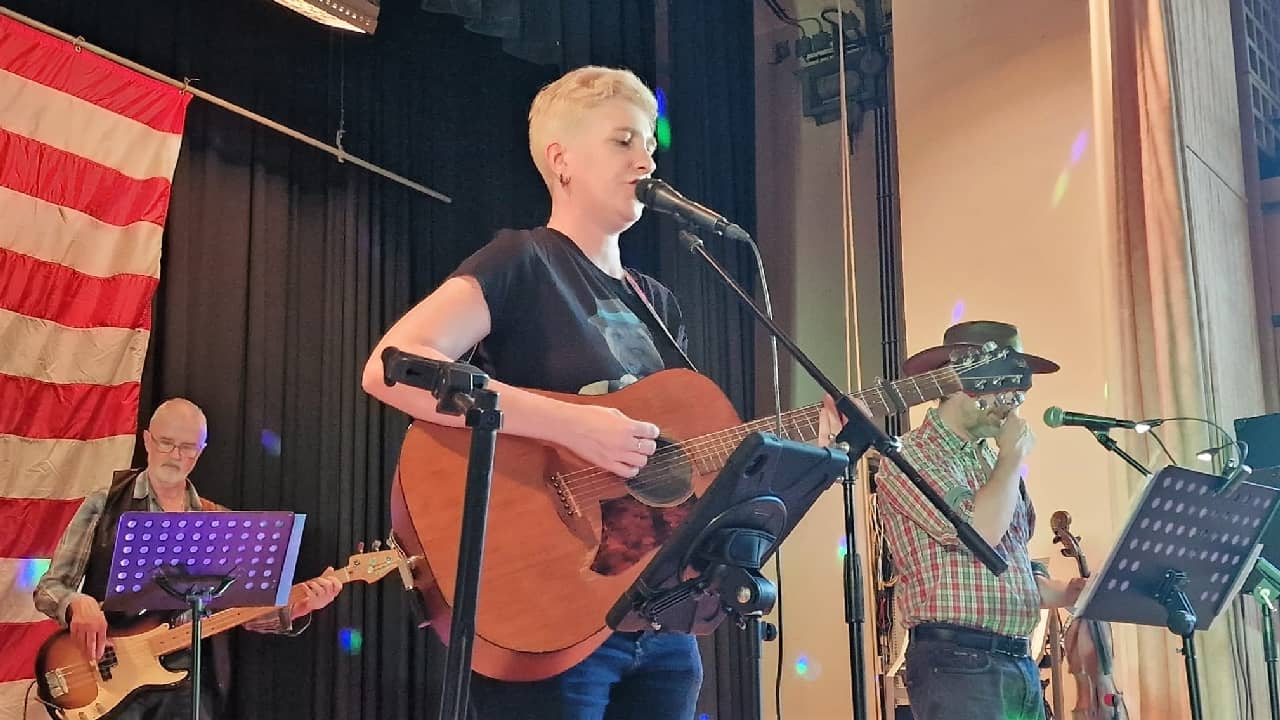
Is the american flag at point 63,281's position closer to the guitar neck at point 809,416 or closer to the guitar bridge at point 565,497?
the guitar bridge at point 565,497

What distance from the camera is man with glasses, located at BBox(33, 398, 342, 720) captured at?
3.74 metres

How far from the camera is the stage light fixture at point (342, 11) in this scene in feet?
14.5

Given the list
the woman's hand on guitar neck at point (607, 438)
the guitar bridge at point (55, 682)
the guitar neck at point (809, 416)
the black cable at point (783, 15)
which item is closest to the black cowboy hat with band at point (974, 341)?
the guitar neck at point (809, 416)

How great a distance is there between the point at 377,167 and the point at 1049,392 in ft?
11.0

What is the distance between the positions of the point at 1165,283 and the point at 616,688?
10.1 ft

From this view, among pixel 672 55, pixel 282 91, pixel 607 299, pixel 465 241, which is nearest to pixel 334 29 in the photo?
pixel 282 91

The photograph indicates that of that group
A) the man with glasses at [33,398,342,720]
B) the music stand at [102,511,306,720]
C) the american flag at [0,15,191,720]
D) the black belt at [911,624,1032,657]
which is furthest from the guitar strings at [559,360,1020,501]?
the american flag at [0,15,191,720]

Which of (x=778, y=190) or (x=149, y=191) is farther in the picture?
(x=778, y=190)

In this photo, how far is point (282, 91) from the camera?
540cm

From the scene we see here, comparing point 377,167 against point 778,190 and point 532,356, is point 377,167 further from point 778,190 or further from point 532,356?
point 532,356

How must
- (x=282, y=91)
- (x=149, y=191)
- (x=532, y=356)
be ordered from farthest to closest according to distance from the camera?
(x=282, y=91), (x=149, y=191), (x=532, y=356)

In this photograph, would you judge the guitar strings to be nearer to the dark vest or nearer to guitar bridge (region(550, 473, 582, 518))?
guitar bridge (region(550, 473, 582, 518))

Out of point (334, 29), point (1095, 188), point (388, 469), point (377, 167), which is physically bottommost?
point (388, 469)

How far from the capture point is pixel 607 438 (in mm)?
1804
